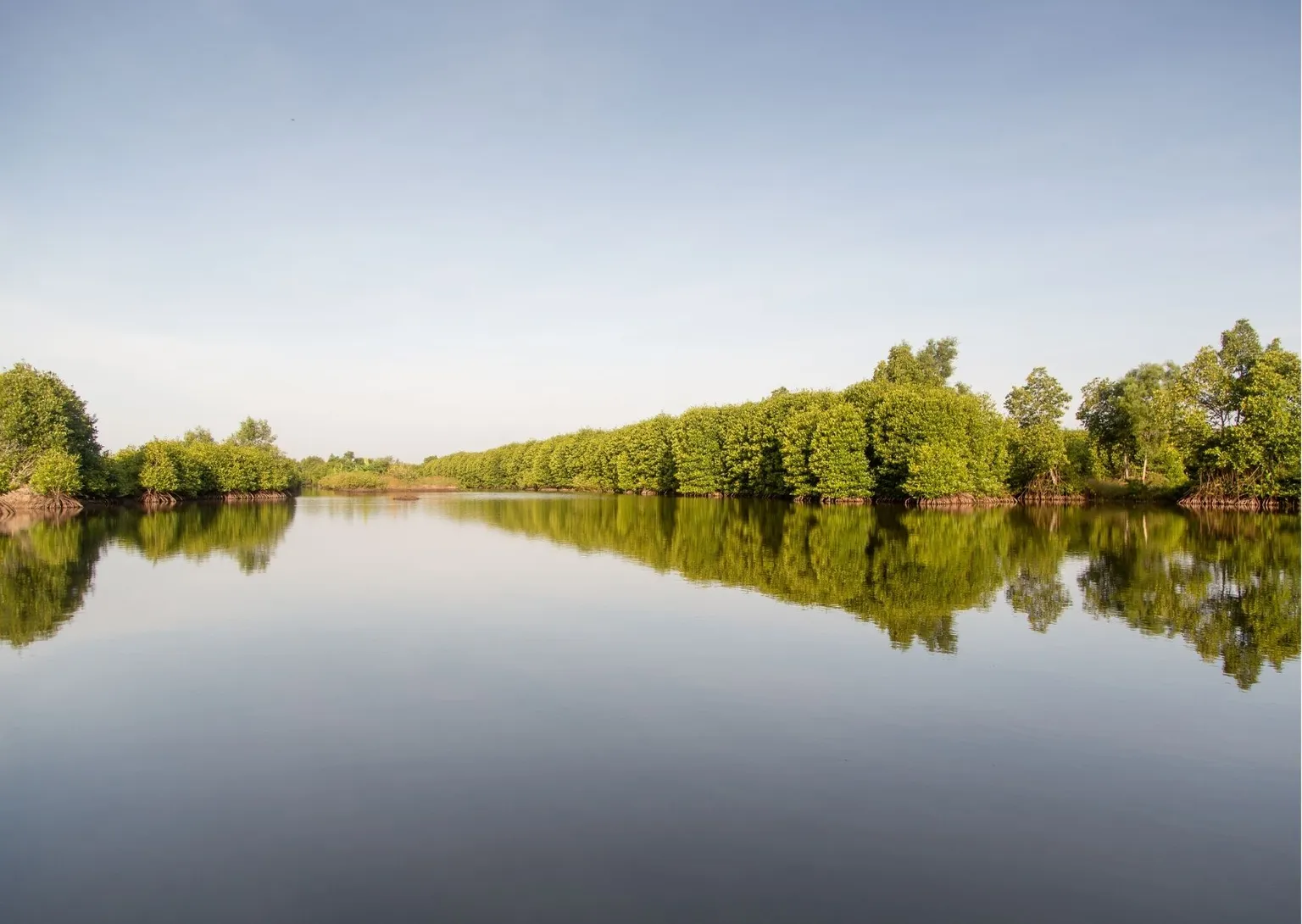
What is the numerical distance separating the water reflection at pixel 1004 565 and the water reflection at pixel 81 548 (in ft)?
45.3

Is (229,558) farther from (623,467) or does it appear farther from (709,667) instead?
(623,467)

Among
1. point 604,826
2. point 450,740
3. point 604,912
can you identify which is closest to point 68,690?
point 450,740

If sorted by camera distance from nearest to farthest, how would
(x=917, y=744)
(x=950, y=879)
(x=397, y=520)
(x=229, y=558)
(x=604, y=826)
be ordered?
1. (x=950, y=879)
2. (x=604, y=826)
3. (x=917, y=744)
4. (x=229, y=558)
5. (x=397, y=520)

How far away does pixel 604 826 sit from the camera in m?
7.35

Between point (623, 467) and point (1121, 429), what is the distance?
60.3 metres

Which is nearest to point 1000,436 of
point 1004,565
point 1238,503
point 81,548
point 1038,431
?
point 1038,431

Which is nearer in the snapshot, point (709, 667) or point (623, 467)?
point (709, 667)

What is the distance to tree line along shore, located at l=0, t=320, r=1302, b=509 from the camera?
5822cm

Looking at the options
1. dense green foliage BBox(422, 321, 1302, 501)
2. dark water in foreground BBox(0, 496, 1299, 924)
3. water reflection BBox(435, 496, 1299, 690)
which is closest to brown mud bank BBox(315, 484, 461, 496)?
dense green foliage BBox(422, 321, 1302, 501)

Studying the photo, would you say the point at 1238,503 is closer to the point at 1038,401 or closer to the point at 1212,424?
the point at 1212,424

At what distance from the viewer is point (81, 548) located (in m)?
33.3

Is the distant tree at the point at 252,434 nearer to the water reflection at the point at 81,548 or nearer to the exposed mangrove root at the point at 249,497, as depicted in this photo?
the exposed mangrove root at the point at 249,497

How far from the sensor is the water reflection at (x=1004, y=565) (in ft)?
53.5

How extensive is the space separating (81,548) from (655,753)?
34.6m
